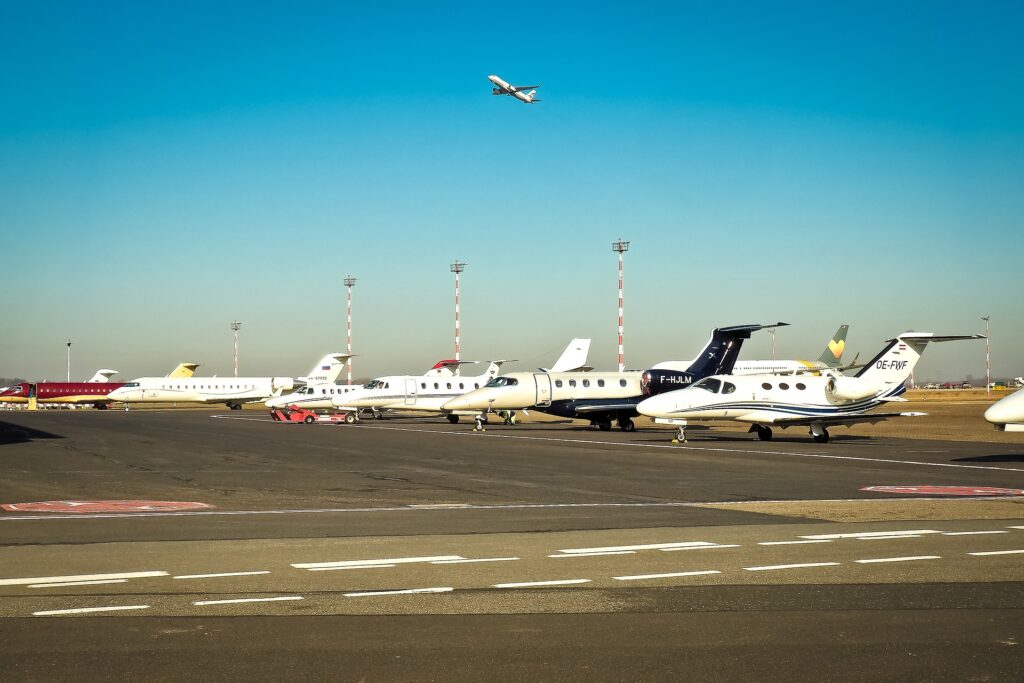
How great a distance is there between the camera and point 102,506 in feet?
53.3

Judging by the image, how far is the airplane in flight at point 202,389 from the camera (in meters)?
95.6

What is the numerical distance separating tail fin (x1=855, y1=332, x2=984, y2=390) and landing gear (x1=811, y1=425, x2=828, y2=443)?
2.36 m

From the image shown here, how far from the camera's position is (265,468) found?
24.9 meters

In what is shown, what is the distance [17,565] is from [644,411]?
A: 2793 centimetres

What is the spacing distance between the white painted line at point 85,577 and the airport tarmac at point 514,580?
25 mm

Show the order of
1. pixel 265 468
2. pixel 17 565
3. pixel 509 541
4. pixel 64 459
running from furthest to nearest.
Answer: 1. pixel 64 459
2. pixel 265 468
3. pixel 509 541
4. pixel 17 565

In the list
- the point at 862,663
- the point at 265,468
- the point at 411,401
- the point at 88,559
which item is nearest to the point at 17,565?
the point at 88,559

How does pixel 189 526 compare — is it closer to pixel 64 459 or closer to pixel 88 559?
pixel 88 559

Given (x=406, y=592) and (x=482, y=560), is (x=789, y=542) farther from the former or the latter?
(x=406, y=592)

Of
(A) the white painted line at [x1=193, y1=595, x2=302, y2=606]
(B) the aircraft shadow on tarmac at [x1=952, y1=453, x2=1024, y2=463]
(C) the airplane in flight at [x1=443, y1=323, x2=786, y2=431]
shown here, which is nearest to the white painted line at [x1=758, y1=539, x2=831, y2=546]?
(A) the white painted line at [x1=193, y1=595, x2=302, y2=606]

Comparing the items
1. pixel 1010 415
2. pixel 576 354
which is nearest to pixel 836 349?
pixel 576 354

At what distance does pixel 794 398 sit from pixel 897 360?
4427 millimetres

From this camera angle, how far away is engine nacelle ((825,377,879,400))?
3688cm

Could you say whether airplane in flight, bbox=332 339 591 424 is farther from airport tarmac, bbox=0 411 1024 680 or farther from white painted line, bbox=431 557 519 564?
white painted line, bbox=431 557 519 564
